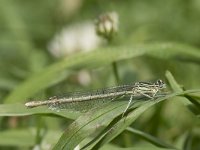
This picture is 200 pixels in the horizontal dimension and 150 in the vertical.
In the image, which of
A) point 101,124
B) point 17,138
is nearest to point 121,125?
point 101,124

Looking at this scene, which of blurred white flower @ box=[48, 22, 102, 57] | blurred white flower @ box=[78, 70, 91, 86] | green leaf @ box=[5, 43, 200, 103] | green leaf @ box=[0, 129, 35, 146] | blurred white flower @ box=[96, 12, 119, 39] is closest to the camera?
green leaf @ box=[0, 129, 35, 146]

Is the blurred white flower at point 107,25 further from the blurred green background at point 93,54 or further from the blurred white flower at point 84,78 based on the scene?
the blurred white flower at point 84,78

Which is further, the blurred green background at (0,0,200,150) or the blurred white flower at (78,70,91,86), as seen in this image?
the blurred white flower at (78,70,91,86)

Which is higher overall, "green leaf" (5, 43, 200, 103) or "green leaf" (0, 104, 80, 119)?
"green leaf" (5, 43, 200, 103)

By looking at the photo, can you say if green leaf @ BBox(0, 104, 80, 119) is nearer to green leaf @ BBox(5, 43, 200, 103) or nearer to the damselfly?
the damselfly

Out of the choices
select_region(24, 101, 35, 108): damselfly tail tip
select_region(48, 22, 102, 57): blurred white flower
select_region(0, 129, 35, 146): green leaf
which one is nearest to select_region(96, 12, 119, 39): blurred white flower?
select_region(0, 129, 35, 146): green leaf

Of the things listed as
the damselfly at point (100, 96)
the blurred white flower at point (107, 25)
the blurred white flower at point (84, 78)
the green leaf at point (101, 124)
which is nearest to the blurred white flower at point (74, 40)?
the blurred white flower at point (84, 78)

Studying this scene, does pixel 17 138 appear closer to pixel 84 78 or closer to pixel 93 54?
pixel 93 54

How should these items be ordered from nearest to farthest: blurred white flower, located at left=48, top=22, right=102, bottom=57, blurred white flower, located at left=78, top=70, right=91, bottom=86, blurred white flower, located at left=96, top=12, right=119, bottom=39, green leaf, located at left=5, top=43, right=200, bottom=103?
green leaf, located at left=5, top=43, right=200, bottom=103, blurred white flower, located at left=96, top=12, right=119, bottom=39, blurred white flower, located at left=78, top=70, right=91, bottom=86, blurred white flower, located at left=48, top=22, right=102, bottom=57
